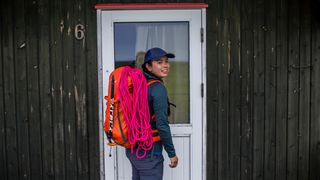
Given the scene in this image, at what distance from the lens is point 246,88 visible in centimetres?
394

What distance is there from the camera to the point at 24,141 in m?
3.94

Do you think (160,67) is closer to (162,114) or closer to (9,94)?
(162,114)

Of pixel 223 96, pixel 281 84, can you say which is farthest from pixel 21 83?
pixel 281 84

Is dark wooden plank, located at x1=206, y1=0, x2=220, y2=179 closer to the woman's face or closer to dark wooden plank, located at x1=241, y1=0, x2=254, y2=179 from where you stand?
dark wooden plank, located at x1=241, y1=0, x2=254, y2=179

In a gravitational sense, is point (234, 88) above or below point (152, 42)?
below

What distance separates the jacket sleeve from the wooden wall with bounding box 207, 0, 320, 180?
110 centimetres

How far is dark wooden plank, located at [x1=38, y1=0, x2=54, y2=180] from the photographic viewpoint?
12.7ft

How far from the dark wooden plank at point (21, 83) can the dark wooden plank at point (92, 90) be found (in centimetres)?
61

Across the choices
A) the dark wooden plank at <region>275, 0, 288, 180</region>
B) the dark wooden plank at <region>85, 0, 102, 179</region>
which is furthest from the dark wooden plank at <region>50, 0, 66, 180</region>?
the dark wooden plank at <region>275, 0, 288, 180</region>

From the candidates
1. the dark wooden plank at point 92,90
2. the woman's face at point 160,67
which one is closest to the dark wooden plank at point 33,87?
the dark wooden plank at point 92,90

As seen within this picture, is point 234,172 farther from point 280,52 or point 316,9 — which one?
point 316,9

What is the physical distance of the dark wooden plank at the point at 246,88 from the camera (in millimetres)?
3910

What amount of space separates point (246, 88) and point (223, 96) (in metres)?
0.24

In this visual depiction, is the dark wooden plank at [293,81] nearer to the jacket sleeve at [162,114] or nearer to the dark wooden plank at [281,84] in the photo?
the dark wooden plank at [281,84]
